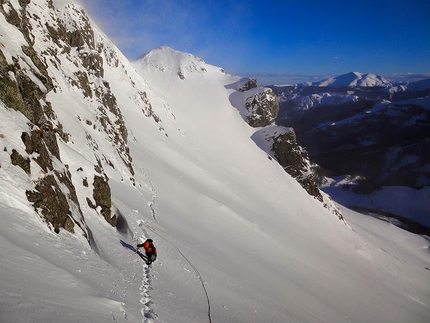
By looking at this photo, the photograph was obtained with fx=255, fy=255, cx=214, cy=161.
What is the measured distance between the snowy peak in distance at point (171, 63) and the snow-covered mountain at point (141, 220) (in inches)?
1240

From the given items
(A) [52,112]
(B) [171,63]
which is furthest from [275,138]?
(A) [52,112]

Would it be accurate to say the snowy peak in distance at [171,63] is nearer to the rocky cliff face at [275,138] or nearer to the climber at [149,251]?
the rocky cliff face at [275,138]

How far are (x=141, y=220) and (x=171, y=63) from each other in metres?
86.8

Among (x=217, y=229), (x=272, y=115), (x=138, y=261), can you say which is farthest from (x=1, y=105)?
(x=272, y=115)

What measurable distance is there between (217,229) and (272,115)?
2544 inches

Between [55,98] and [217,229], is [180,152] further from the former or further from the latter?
[55,98]

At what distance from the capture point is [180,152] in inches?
1836

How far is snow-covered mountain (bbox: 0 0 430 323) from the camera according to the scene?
8148 mm

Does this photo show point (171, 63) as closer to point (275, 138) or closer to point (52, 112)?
point (275, 138)

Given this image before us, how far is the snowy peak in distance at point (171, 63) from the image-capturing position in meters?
91.2

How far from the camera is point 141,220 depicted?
1830cm

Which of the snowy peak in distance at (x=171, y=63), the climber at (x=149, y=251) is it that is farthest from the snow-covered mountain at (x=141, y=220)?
the snowy peak in distance at (x=171, y=63)

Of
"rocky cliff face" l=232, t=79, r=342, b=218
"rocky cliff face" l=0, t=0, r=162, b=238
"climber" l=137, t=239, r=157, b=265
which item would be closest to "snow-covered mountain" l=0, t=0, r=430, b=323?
"rocky cliff face" l=0, t=0, r=162, b=238

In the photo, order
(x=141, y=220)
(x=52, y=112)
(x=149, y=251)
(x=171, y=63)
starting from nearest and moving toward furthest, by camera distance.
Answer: (x=149, y=251) < (x=141, y=220) < (x=52, y=112) < (x=171, y=63)
